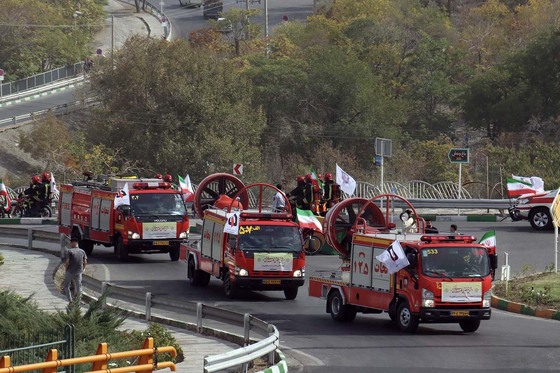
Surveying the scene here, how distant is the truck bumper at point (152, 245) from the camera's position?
3484 cm

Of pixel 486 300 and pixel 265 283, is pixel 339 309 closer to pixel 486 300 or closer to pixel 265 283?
pixel 265 283

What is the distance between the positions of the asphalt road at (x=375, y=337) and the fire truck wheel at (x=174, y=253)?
1.60m

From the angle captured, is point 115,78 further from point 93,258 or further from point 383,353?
point 383,353

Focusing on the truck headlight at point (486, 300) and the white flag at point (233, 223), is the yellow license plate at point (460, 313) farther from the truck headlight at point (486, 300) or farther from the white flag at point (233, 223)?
the white flag at point (233, 223)

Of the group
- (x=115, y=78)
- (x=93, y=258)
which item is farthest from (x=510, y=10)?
(x=93, y=258)

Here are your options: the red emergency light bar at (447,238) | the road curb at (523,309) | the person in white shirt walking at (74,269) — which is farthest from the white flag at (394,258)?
the person in white shirt walking at (74,269)

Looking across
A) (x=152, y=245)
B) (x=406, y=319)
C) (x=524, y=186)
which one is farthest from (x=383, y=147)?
(x=406, y=319)

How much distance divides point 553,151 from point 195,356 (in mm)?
39729

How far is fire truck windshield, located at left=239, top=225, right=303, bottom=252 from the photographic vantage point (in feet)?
91.8

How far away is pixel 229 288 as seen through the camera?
28.4m

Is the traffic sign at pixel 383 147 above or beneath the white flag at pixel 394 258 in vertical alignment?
above

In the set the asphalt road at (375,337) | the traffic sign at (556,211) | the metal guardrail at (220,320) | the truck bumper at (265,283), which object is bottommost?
the asphalt road at (375,337)

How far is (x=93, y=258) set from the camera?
36719mm

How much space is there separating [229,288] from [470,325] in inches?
263
